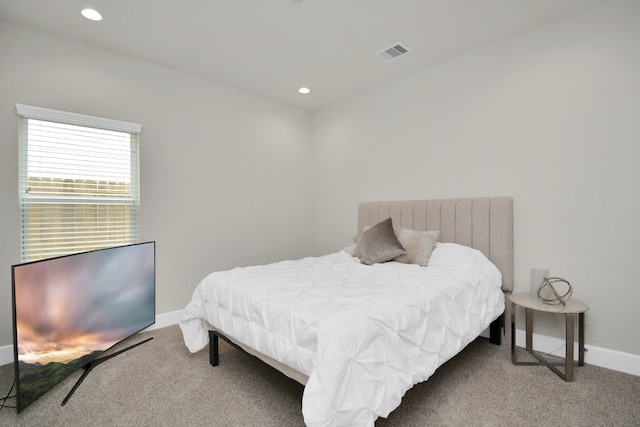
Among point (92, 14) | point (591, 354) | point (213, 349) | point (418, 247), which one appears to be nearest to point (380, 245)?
point (418, 247)

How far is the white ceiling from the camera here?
2.35 metres

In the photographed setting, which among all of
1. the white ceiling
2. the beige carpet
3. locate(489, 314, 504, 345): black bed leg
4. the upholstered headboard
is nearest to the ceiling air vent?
the white ceiling

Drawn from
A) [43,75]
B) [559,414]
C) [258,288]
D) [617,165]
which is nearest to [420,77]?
[617,165]

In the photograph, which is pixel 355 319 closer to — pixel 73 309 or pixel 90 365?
pixel 73 309

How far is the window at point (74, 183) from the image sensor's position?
8.49 feet

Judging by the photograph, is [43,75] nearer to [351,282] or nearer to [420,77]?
[351,282]

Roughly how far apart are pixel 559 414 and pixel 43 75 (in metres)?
4.49

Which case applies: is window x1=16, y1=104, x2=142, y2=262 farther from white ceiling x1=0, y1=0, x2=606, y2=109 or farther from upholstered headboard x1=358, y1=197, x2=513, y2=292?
upholstered headboard x1=358, y1=197, x2=513, y2=292

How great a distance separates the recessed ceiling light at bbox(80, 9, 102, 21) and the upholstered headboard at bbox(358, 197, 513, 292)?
126 inches

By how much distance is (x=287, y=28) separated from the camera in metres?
2.64

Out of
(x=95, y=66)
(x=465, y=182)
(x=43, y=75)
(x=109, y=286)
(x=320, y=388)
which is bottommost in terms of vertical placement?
(x=320, y=388)

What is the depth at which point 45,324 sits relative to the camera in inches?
73.9

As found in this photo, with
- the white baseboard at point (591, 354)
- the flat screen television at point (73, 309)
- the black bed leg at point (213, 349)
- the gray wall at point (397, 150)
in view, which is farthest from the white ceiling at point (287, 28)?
the white baseboard at point (591, 354)

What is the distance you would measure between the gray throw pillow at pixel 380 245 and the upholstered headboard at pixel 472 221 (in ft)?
1.65
